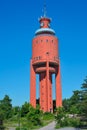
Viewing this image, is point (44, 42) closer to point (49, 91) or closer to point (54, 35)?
point (54, 35)

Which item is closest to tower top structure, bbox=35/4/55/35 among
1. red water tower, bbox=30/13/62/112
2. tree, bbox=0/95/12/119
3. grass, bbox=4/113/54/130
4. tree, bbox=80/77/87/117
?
red water tower, bbox=30/13/62/112

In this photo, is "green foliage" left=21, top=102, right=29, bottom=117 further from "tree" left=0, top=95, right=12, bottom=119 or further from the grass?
the grass

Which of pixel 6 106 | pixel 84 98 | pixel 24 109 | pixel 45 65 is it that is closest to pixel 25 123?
pixel 84 98

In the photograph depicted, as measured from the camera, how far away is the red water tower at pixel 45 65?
74.5 metres

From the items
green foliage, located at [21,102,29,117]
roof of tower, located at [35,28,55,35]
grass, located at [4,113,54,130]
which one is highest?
roof of tower, located at [35,28,55,35]

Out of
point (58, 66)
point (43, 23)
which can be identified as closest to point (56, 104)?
point (58, 66)

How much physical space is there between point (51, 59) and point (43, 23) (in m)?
9.92

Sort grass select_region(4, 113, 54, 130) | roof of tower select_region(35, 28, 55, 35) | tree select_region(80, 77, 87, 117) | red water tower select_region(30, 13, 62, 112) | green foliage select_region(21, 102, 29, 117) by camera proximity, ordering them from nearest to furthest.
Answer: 1. tree select_region(80, 77, 87, 117)
2. grass select_region(4, 113, 54, 130)
3. green foliage select_region(21, 102, 29, 117)
4. red water tower select_region(30, 13, 62, 112)
5. roof of tower select_region(35, 28, 55, 35)

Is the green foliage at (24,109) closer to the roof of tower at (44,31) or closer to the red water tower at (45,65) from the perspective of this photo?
the red water tower at (45,65)

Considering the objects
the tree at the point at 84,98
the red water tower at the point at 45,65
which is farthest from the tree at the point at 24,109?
the tree at the point at 84,98

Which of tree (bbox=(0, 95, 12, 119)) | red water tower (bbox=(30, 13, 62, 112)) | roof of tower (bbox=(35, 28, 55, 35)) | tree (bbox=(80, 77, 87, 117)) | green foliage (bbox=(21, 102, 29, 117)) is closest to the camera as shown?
tree (bbox=(80, 77, 87, 117))

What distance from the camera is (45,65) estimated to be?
75.8 meters

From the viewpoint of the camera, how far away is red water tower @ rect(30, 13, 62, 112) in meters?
74.5

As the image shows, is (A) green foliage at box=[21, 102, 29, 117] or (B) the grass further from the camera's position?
(A) green foliage at box=[21, 102, 29, 117]
